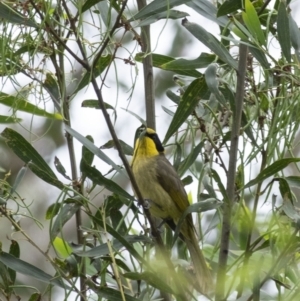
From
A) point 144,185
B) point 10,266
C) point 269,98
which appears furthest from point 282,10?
point 144,185

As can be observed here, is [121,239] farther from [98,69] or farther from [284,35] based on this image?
[284,35]

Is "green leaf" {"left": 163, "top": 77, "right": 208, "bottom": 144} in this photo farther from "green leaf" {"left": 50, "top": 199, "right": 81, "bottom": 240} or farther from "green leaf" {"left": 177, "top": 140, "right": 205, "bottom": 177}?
"green leaf" {"left": 50, "top": 199, "right": 81, "bottom": 240}

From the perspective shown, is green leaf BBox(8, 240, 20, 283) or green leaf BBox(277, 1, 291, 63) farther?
green leaf BBox(8, 240, 20, 283)

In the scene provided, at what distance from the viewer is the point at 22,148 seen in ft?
4.97

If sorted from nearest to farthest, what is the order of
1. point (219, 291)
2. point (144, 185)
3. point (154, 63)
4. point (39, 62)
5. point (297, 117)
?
point (219, 291), point (297, 117), point (39, 62), point (154, 63), point (144, 185)

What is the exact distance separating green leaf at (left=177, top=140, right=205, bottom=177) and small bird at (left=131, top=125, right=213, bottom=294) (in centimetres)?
12

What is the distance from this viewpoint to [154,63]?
1.72 metres

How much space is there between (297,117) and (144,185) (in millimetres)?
1048

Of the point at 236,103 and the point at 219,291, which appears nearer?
the point at 219,291

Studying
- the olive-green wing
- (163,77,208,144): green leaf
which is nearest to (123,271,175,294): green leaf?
(163,77,208,144): green leaf

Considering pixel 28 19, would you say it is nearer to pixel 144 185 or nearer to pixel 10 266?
pixel 10 266

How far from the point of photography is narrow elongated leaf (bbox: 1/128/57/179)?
1.49 metres

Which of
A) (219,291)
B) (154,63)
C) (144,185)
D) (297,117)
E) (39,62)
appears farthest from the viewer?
(144,185)

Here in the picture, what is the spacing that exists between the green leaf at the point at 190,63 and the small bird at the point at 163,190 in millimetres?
203
